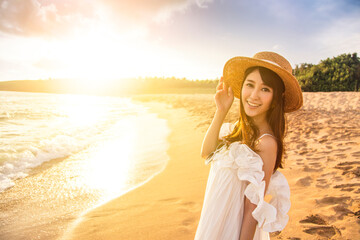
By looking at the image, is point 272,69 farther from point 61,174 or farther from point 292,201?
point 61,174

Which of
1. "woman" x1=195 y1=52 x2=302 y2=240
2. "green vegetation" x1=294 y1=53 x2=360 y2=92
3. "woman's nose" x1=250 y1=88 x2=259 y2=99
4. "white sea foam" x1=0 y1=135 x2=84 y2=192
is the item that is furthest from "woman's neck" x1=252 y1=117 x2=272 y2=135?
"green vegetation" x1=294 y1=53 x2=360 y2=92

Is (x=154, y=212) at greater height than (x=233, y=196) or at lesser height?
lesser

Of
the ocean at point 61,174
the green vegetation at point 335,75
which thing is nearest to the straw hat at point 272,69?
the ocean at point 61,174

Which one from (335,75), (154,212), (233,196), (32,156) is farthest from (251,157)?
(335,75)

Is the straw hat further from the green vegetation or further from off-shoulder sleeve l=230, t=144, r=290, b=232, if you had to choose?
the green vegetation

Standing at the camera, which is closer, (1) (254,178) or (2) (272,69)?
(1) (254,178)

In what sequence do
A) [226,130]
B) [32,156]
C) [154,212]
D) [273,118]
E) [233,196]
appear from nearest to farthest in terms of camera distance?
[233,196]
[273,118]
[226,130]
[154,212]
[32,156]

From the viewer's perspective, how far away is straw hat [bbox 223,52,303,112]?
1363mm

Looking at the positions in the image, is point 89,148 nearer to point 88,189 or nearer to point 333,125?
point 88,189

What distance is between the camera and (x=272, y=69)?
136cm

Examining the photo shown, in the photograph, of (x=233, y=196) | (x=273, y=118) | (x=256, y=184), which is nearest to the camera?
(x=256, y=184)

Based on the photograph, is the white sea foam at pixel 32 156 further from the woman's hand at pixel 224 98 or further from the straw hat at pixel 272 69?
the straw hat at pixel 272 69

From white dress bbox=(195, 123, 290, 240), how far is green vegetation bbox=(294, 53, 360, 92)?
1082 inches

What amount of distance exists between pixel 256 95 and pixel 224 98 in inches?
11.2
